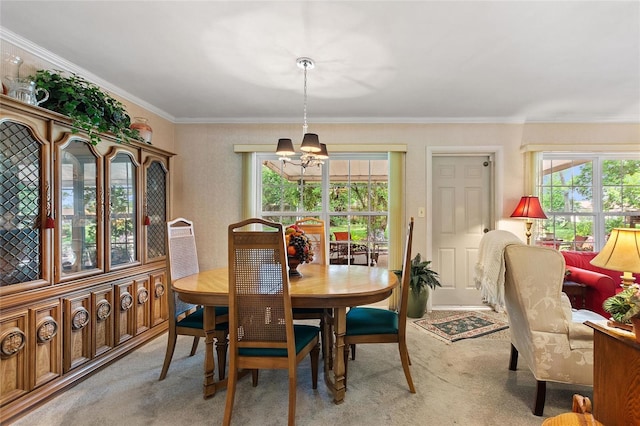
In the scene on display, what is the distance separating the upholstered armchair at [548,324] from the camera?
1765 mm

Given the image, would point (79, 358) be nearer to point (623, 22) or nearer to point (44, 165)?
point (44, 165)

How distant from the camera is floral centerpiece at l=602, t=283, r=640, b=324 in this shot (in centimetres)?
118

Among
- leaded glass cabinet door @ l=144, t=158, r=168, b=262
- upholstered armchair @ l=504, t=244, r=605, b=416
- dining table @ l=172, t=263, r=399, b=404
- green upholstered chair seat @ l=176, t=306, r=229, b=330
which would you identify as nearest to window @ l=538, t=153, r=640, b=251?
upholstered armchair @ l=504, t=244, r=605, b=416

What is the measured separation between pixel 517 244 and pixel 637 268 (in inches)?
22.8

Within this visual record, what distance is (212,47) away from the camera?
219 centimetres

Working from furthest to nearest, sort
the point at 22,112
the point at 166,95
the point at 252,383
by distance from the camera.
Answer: the point at 166,95 → the point at 252,383 → the point at 22,112

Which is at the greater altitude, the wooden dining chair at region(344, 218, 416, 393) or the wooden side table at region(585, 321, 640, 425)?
the wooden side table at region(585, 321, 640, 425)

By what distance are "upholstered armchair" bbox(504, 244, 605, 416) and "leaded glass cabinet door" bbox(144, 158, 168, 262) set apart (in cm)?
303

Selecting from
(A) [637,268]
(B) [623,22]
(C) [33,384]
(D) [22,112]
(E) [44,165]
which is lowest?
(C) [33,384]

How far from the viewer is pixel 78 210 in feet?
7.57

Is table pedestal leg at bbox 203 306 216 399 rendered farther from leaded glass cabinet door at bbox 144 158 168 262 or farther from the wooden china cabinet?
leaded glass cabinet door at bbox 144 158 168 262

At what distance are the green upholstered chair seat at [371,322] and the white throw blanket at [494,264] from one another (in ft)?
2.20

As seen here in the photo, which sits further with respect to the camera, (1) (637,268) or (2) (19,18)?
(2) (19,18)

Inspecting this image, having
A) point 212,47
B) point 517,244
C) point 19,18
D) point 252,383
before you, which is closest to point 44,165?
point 19,18
